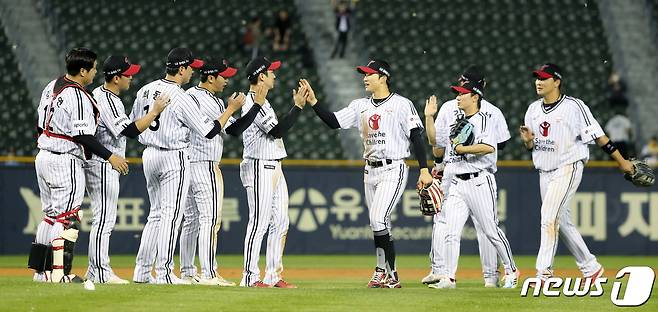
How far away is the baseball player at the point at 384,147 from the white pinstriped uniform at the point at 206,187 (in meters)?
1.00

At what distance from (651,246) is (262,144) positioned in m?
8.46

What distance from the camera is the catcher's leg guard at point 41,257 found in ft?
31.5

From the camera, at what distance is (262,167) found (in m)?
10.4

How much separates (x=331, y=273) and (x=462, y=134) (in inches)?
144

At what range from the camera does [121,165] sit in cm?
952

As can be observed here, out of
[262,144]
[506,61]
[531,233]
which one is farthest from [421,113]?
[262,144]

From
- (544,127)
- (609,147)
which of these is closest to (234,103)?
(544,127)

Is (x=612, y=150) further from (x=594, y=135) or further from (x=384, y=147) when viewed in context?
(x=384, y=147)

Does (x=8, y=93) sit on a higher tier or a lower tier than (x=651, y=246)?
higher

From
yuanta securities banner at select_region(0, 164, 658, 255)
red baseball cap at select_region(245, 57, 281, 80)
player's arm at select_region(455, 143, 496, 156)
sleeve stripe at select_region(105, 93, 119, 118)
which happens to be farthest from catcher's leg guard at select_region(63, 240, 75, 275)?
yuanta securities banner at select_region(0, 164, 658, 255)

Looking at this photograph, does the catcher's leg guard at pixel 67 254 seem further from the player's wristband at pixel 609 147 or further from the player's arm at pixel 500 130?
the player's wristband at pixel 609 147

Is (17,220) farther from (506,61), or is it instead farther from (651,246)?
(506,61)

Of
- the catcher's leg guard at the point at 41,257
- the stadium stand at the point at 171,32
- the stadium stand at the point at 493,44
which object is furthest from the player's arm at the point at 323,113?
the stadium stand at the point at 493,44

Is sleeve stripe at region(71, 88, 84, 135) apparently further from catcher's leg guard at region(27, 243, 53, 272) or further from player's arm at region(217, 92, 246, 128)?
player's arm at region(217, 92, 246, 128)
